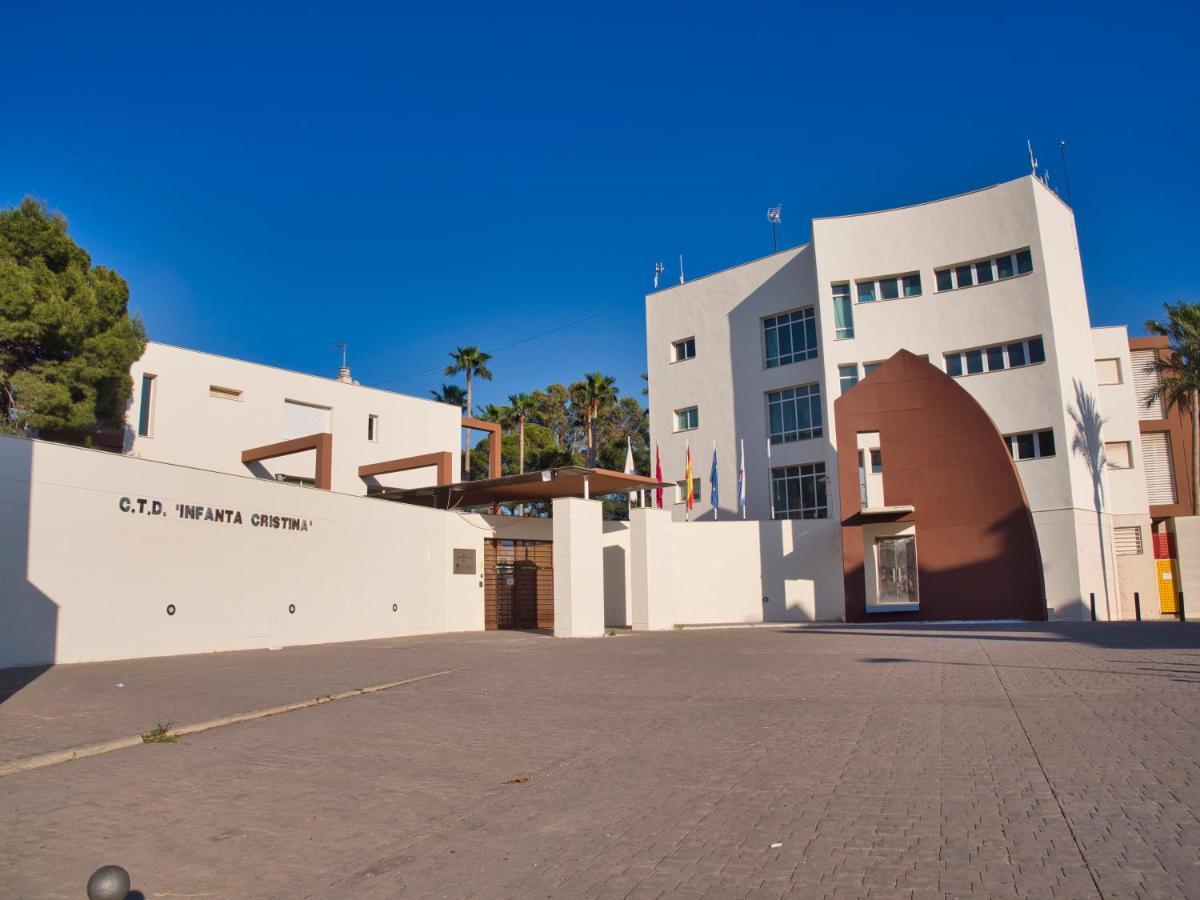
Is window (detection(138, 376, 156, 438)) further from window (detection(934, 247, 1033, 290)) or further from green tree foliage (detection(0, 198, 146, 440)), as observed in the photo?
window (detection(934, 247, 1033, 290))

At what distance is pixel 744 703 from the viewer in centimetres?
1102

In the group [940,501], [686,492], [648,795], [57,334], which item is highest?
[57,334]

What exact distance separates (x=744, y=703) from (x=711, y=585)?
2049 centimetres

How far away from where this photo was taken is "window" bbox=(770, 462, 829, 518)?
3734 centimetres

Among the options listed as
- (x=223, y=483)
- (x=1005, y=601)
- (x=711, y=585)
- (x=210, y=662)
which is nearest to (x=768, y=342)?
(x=711, y=585)

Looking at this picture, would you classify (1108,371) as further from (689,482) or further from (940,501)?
(689,482)

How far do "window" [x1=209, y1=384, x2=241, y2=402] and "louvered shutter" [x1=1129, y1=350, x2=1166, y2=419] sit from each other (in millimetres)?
36999

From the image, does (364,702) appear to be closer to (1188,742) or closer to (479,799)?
(479,799)

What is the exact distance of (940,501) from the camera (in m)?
28.2

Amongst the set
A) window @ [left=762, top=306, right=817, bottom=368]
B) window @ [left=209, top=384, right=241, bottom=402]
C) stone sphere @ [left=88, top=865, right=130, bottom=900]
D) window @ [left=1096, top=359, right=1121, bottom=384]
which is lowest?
stone sphere @ [left=88, top=865, right=130, bottom=900]

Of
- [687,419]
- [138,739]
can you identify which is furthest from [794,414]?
[138,739]

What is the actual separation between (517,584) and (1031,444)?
1892 cm

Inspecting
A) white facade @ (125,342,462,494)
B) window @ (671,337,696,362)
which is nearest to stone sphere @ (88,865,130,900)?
white facade @ (125,342,462,494)

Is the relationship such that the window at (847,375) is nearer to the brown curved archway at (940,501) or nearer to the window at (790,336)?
the window at (790,336)
